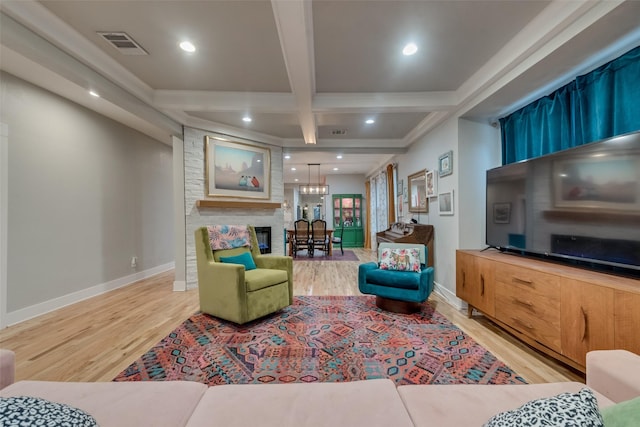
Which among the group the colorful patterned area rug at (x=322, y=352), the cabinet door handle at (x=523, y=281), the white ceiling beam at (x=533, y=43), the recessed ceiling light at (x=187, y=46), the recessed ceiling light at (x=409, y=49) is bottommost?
the colorful patterned area rug at (x=322, y=352)

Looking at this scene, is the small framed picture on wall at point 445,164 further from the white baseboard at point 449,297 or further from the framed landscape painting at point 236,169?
the framed landscape painting at point 236,169

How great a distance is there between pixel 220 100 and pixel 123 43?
3.45 feet

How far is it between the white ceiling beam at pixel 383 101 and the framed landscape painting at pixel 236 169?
1.82 meters

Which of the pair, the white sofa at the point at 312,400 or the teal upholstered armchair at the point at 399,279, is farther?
the teal upholstered armchair at the point at 399,279

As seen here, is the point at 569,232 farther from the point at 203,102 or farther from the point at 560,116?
the point at 203,102

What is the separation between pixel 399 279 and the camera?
9.29 feet

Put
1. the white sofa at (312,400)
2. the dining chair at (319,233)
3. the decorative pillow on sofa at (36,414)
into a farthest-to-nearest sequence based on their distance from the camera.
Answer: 1. the dining chair at (319,233)
2. the white sofa at (312,400)
3. the decorative pillow on sofa at (36,414)

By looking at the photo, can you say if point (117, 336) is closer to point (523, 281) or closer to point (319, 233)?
point (523, 281)

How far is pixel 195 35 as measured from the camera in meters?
2.15

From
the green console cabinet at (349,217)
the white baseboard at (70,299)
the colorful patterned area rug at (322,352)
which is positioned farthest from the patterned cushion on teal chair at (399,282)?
the green console cabinet at (349,217)

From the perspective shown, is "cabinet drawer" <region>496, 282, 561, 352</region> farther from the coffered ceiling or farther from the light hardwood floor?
the coffered ceiling

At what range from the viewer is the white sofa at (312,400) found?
802mm

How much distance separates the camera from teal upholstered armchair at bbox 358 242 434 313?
2777mm

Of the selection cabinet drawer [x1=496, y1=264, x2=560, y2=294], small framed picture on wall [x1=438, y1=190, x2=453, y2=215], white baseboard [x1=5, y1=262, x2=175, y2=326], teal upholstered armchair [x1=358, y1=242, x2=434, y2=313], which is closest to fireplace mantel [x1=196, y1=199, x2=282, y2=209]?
white baseboard [x1=5, y1=262, x2=175, y2=326]
